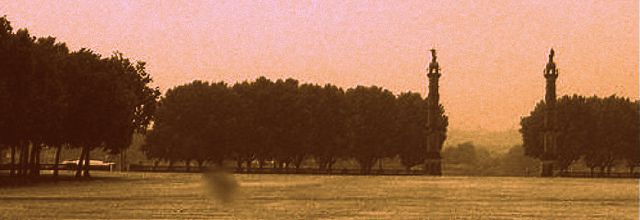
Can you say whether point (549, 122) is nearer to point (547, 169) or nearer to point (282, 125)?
point (547, 169)

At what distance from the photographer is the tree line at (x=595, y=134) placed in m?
119

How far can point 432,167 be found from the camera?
108250 mm

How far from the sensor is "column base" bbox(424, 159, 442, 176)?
10750 centimetres

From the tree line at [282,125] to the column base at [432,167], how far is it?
26.2ft

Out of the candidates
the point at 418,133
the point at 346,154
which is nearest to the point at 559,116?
the point at 418,133

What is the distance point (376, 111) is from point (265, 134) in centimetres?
1719

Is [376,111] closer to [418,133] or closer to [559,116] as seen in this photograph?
[418,133]

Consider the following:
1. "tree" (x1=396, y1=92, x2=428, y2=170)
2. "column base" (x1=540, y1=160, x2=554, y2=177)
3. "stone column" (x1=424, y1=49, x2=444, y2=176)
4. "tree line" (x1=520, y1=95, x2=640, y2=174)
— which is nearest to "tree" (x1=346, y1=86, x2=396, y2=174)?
"tree" (x1=396, y1=92, x2=428, y2=170)

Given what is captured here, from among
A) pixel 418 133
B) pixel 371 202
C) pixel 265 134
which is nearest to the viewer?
pixel 371 202

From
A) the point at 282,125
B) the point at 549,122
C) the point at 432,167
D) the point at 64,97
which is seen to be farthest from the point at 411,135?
the point at 64,97

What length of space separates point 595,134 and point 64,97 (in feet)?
276

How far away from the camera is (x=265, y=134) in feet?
371

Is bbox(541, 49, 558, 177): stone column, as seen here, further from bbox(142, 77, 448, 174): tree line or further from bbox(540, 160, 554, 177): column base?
bbox(142, 77, 448, 174): tree line

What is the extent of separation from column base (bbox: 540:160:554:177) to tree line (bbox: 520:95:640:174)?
22.0 feet
